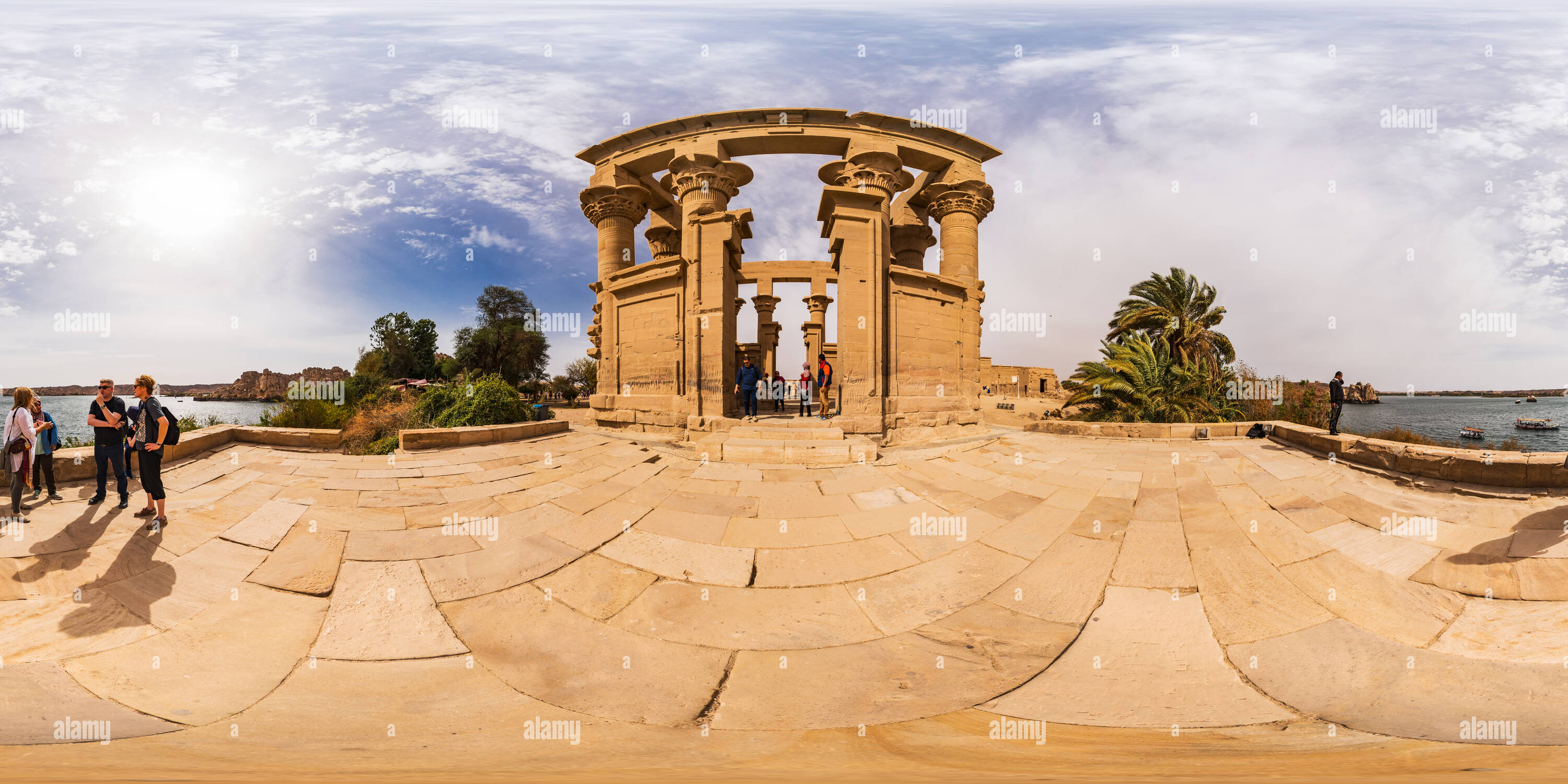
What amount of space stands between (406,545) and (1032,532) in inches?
235

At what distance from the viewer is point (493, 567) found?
13.3 feet

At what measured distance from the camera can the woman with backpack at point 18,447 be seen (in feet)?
15.5

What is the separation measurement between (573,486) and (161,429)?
410cm

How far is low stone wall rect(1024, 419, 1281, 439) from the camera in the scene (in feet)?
31.6

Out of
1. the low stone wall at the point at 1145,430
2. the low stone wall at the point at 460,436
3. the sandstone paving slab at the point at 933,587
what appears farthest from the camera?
the low stone wall at the point at 1145,430

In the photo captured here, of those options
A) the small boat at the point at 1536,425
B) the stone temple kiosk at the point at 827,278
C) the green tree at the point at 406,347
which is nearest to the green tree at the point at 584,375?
the green tree at the point at 406,347

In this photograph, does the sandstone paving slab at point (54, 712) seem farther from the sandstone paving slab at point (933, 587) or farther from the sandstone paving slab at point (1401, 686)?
the sandstone paving slab at point (1401, 686)

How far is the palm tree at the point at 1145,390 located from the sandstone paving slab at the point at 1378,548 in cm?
829

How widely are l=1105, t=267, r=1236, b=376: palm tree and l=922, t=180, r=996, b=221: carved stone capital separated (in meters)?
7.53

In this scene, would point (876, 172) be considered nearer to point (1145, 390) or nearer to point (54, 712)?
point (1145, 390)

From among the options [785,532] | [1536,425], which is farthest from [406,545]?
[1536,425]

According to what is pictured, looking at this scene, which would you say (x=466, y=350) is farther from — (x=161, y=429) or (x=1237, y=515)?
(x=1237, y=515)

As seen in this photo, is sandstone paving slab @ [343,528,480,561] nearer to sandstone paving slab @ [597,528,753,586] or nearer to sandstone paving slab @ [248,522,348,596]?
sandstone paving slab @ [248,522,348,596]

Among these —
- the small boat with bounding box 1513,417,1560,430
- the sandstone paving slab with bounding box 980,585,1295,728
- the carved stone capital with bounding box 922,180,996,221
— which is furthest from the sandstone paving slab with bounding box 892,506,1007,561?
the small boat with bounding box 1513,417,1560,430
